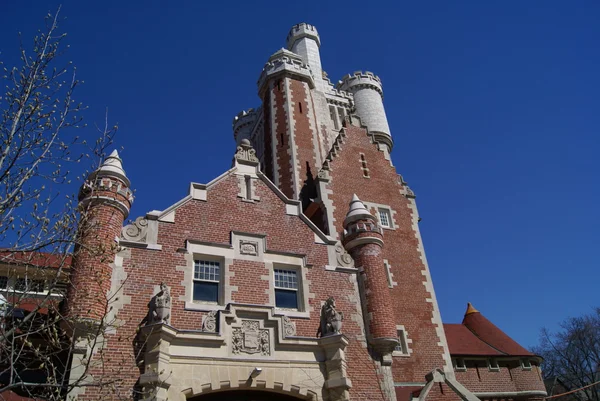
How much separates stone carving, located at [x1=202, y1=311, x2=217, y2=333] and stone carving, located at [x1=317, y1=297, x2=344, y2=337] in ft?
10.8

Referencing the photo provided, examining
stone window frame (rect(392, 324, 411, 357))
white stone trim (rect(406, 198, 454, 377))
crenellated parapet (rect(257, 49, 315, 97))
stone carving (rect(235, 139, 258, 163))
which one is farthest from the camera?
crenellated parapet (rect(257, 49, 315, 97))

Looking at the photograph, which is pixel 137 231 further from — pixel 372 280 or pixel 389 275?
pixel 389 275

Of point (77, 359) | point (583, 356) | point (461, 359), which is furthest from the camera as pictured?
point (583, 356)

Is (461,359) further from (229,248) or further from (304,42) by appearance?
(304,42)

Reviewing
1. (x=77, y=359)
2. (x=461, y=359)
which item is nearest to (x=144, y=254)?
(x=77, y=359)

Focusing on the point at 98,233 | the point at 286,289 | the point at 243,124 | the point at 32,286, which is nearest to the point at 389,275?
the point at 286,289

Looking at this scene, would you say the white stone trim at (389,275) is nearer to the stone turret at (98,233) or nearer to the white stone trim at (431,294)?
the white stone trim at (431,294)

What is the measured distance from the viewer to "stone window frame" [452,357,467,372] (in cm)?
2423

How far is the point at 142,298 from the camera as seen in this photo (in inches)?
526

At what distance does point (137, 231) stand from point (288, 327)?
5.38 metres

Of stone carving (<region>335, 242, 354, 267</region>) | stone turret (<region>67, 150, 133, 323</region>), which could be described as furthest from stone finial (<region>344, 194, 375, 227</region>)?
stone turret (<region>67, 150, 133, 323</region>)

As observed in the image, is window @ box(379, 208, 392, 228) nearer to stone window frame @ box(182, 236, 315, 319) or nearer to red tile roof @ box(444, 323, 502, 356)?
red tile roof @ box(444, 323, 502, 356)

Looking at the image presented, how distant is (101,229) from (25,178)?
4646 mm

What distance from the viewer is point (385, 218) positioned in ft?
82.5
